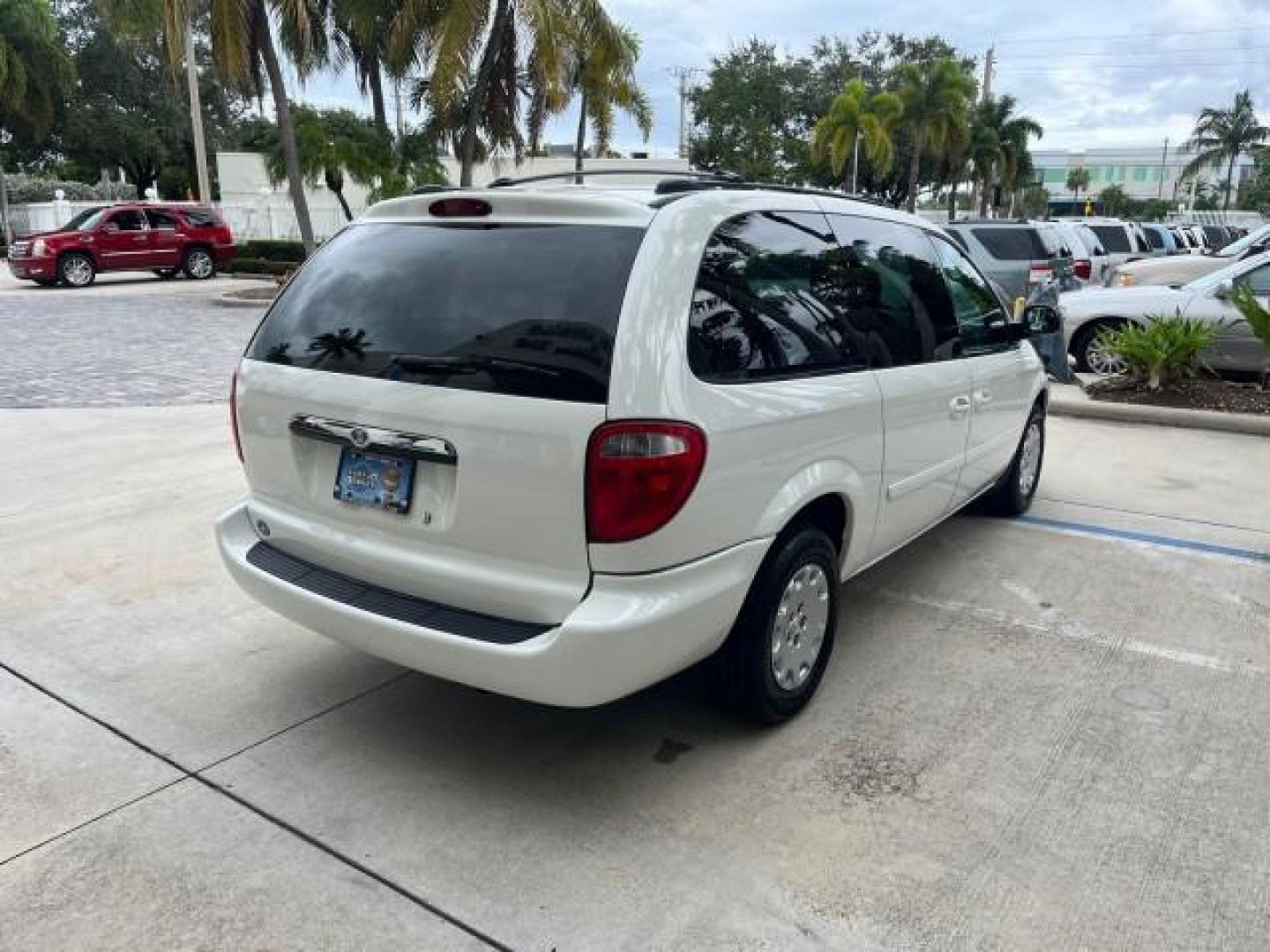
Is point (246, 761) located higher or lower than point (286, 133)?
lower

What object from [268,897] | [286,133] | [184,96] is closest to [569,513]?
[268,897]

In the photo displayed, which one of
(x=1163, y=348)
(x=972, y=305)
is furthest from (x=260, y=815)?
(x=1163, y=348)

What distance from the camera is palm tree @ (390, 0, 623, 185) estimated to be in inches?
675

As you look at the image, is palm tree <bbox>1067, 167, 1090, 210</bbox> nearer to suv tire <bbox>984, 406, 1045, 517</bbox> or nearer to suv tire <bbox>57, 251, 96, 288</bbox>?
suv tire <bbox>57, 251, 96, 288</bbox>

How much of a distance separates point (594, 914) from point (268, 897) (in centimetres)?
84

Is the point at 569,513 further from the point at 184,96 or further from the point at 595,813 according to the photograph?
the point at 184,96

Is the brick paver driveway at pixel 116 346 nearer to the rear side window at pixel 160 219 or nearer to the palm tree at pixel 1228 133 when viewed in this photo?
the rear side window at pixel 160 219

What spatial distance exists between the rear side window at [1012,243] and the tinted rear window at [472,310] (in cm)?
1248

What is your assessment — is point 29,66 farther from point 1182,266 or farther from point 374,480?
point 374,480

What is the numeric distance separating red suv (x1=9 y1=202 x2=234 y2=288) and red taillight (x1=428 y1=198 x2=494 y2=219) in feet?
70.7

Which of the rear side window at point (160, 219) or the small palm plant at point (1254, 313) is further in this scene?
the rear side window at point (160, 219)

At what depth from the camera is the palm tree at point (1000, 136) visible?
158 feet

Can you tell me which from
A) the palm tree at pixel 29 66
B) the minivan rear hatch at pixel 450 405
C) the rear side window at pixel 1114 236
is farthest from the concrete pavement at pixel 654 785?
the palm tree at pixel 29 66

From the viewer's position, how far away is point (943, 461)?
435 centimetres
